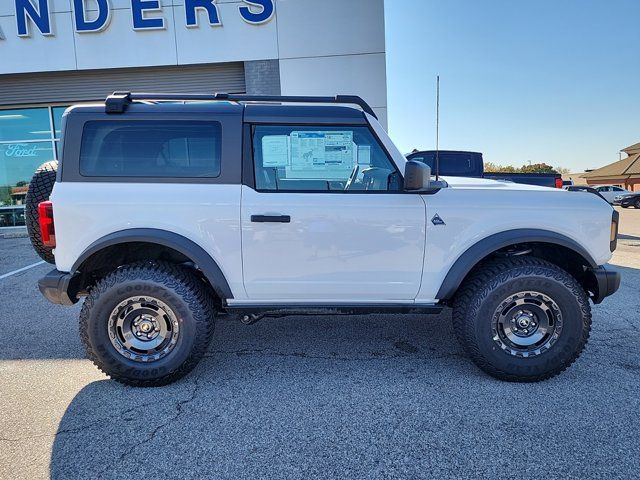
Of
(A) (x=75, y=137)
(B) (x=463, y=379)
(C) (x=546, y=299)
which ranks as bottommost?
(B) (x=463, y=379)

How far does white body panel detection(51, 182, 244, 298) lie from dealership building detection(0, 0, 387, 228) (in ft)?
26.6

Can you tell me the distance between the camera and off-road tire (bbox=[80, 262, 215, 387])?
115 inches

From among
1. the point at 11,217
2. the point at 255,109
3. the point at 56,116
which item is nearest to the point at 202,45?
the point at 56,116

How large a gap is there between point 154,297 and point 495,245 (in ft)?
8.16

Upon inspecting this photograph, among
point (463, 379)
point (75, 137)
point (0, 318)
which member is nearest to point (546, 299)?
point (463, 379)

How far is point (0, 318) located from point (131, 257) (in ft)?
8.76

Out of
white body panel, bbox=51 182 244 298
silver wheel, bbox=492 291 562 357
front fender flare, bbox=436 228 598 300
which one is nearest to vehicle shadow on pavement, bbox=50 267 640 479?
silver wheel, bbox=492 291 562 357

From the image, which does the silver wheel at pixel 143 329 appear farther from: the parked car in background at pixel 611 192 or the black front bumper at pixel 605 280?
the parked car in background at pixel 611 192

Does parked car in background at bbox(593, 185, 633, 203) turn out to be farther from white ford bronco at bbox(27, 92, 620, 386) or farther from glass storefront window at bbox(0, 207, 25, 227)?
glass storefront window at bbox(0, 207, 25, 227)

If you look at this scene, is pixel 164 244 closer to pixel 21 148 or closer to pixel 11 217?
pixel 21 148

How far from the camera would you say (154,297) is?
2.94 m

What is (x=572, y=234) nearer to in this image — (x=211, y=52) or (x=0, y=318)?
(x=0, y=318)

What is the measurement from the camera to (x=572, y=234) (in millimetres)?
2979

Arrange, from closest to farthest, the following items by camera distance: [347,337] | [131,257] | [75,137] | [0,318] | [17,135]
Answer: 1. [75,137]
2. [131,257]
3. [347,337]
4. [0,318]
5. [17,135]
